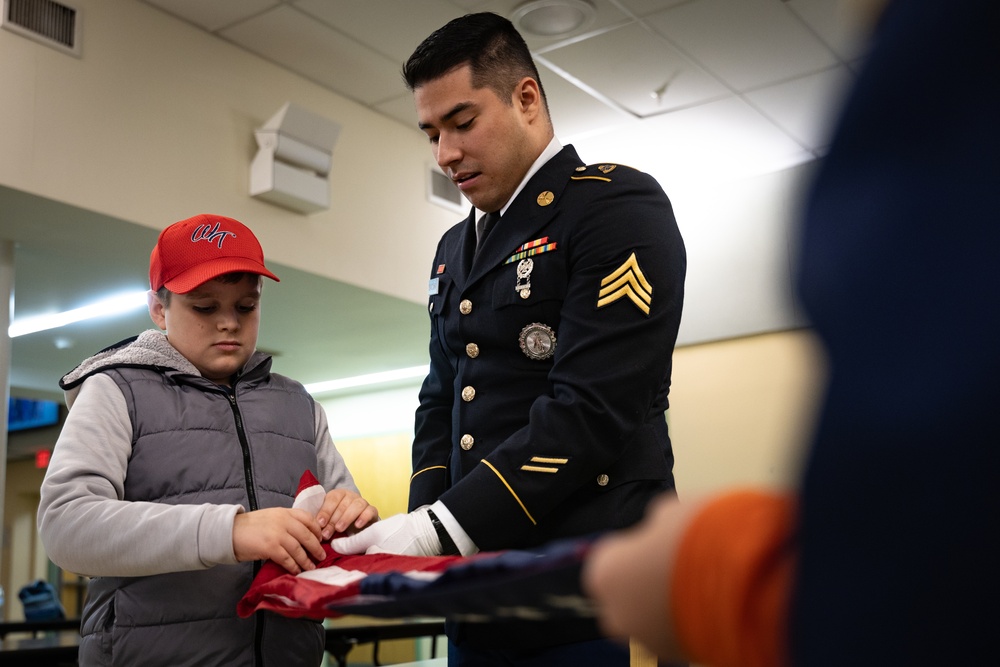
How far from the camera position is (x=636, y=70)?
507cm

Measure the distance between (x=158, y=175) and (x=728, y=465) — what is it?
4.29m

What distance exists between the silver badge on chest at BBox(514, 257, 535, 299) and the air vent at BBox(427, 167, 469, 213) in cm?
442

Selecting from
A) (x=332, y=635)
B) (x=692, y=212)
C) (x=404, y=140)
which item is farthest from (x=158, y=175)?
(x=692, y=212)

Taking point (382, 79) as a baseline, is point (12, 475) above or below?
below

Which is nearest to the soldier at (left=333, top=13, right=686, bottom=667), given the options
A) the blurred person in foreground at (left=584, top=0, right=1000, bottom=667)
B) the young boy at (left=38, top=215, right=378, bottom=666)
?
the young boy at (left=38, top=215, right=378, bottom=666)

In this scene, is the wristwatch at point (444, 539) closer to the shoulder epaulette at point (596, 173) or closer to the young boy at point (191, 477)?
the young boy at point (191, 477)

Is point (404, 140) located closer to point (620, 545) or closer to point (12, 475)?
point (620, 545)

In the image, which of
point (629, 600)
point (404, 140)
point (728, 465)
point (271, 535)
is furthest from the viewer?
point (728, 465)

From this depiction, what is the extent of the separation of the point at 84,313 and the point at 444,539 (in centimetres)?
518

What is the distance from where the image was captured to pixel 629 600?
0.44m

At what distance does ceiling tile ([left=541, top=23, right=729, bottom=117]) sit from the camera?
15.6 ft

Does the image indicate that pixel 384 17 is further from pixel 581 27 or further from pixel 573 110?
pixel 573 110

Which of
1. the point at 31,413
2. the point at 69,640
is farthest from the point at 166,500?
the point at 31,413

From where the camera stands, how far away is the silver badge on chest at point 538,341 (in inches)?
54.9
